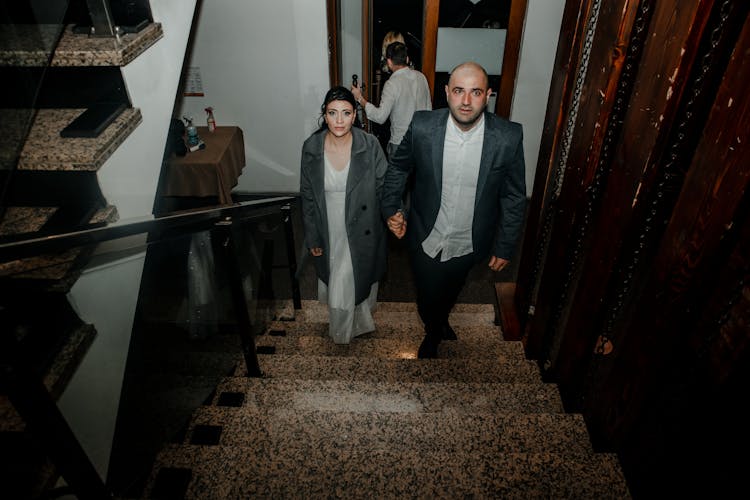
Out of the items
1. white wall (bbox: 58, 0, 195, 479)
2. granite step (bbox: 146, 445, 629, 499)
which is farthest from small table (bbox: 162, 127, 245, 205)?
granite step (bbox: 146, 445, 629, 499)

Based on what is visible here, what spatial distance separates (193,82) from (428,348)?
3.71m

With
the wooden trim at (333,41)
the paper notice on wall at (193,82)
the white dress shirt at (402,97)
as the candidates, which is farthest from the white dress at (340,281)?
the paper notice on wall at (193,82)

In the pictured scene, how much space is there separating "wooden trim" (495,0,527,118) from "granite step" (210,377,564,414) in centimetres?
336

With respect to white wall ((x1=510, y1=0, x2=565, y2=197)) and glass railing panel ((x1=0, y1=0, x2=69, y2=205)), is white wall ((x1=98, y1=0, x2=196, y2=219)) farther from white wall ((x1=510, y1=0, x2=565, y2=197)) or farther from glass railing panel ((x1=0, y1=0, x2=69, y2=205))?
white wall ((x1=510, y1=0, x2=565, y2=197))

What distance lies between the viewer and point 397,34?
5660 millimetres

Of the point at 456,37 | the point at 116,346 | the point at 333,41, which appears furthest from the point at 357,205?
the point at 456,37

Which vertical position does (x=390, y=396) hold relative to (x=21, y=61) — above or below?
below

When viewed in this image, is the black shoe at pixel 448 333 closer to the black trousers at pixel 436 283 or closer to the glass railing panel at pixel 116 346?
the black trousers at pixel 436 283

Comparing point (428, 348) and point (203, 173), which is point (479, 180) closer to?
point (428, 348)

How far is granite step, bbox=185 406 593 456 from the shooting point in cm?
176

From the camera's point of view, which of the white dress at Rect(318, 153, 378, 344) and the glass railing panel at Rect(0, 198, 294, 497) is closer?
the glass railing panel at Rect(0, 198, 294, 497)

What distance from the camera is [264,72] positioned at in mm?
4750

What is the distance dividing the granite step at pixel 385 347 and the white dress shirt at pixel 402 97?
229 centimetres

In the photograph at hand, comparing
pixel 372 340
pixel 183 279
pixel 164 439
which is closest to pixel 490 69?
pixel 372 340
